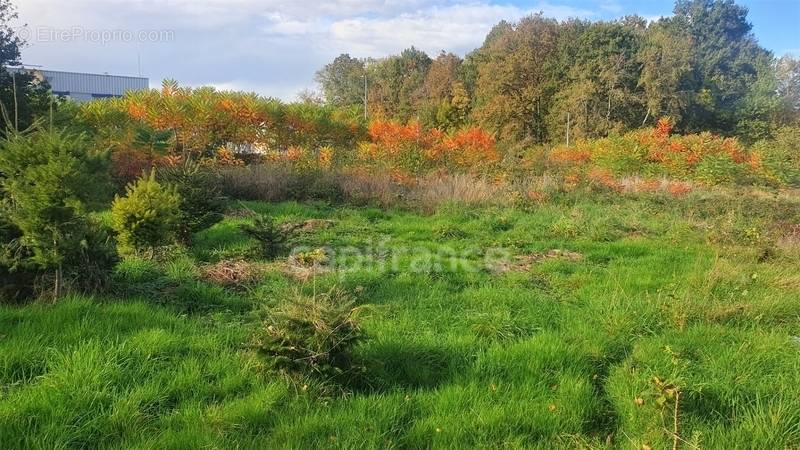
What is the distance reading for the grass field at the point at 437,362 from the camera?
275cm

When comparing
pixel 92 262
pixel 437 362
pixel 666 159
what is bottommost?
pixel 437 362

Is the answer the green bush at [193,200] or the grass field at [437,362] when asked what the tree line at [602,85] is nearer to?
the green bush at [193,200]

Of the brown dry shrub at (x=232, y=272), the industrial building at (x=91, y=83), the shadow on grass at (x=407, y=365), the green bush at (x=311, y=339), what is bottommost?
the shadow on grass at (x=407, y=365)

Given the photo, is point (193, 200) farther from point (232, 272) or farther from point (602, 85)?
point (602, 85)

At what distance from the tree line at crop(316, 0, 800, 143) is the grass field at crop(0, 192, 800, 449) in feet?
87.6

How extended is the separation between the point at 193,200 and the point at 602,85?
1155 inches

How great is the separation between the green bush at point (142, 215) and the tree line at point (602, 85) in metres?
26.4

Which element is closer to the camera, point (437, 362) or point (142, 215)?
point (437, 362)

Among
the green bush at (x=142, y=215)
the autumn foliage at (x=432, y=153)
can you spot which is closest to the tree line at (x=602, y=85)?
the autumn foliage at (x=432, y=153)

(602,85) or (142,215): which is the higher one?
(602,85)

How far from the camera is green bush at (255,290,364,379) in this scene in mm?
3203

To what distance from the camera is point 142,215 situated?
5.69 metres

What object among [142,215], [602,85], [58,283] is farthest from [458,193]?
[602,85]

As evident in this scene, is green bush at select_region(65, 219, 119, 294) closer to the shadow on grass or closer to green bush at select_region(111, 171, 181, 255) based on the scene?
green bush at select_region(111, 171, 181, 255)
